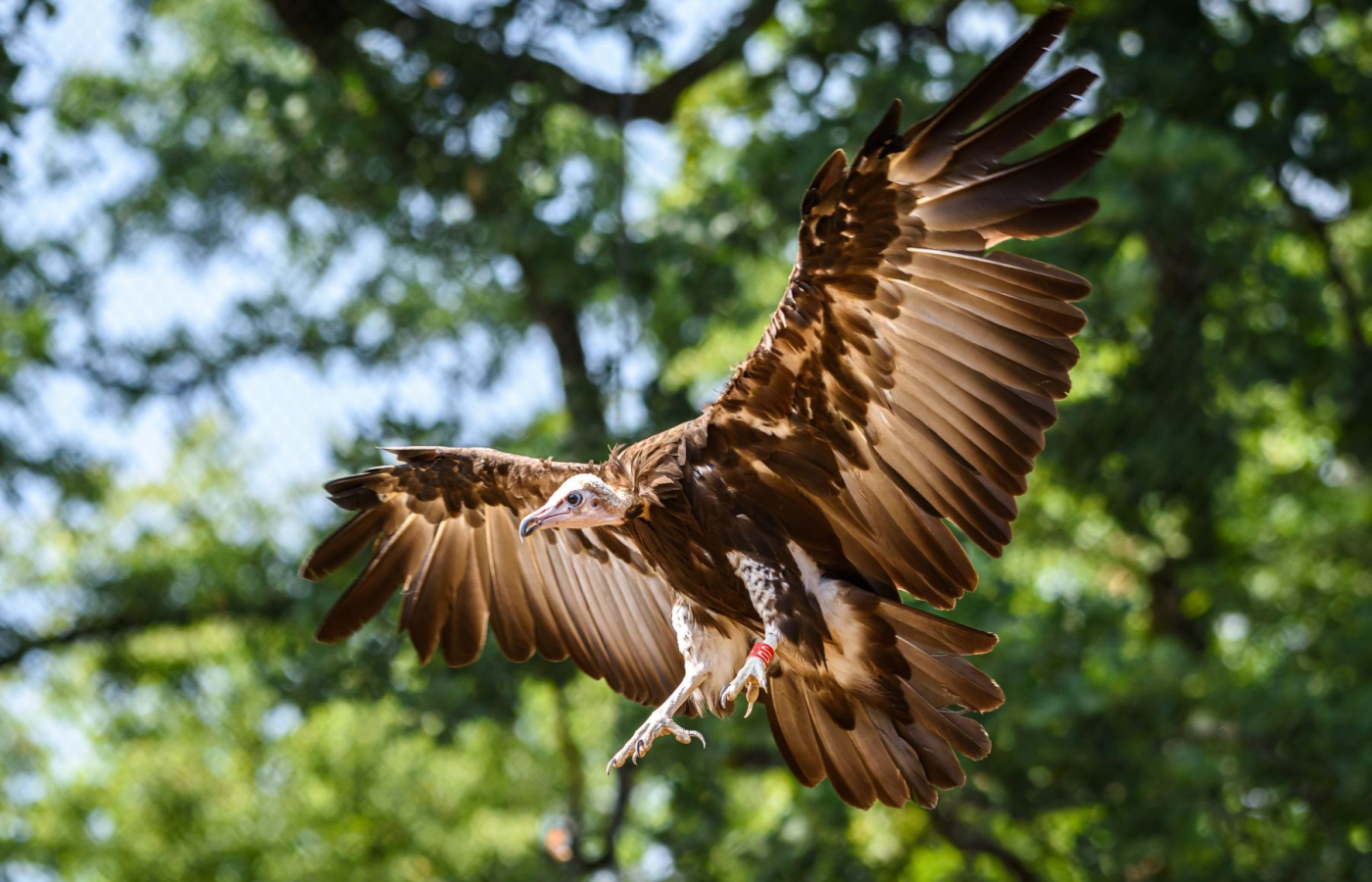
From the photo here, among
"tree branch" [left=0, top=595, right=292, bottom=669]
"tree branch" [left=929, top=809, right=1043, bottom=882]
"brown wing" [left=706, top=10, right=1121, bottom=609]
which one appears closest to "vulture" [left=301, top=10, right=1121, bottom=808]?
"brown wing" [left=706, top=10, right=1121, bottom=609]

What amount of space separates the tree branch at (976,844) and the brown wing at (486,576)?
405 centimetres

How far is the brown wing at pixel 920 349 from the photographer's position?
255 cm

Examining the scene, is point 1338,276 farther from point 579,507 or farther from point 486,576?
point 579,507

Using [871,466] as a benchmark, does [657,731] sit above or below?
below

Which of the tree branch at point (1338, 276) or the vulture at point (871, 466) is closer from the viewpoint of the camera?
the vulture at point (871, 466)

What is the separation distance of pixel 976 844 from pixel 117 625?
409cm

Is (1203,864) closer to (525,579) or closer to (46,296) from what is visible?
(525,579)

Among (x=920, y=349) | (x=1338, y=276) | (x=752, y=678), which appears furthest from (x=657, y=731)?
(x=1338, y=276)

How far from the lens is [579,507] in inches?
111

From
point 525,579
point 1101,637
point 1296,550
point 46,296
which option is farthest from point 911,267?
point 1296,550

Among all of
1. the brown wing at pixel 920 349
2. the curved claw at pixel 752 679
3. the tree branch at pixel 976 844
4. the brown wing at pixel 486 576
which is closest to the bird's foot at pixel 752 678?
the curved claw at pixel 752 679

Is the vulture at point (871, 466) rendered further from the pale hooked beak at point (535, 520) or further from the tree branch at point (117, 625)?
the tree branch at point (117, 625)

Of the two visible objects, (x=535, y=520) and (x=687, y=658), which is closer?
(x=535, y=520)

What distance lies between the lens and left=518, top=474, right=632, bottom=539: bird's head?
9.21 feet
